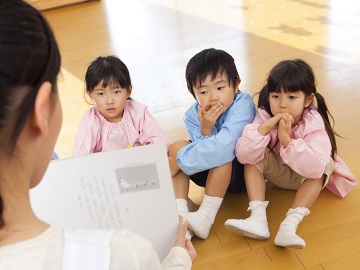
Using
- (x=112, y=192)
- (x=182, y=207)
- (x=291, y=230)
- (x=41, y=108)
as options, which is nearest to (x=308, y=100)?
(x=291, y=230)

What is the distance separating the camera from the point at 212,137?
1.56 meters

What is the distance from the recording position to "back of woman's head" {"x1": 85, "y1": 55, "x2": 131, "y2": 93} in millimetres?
1646

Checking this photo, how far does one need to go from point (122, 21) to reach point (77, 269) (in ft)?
11.4

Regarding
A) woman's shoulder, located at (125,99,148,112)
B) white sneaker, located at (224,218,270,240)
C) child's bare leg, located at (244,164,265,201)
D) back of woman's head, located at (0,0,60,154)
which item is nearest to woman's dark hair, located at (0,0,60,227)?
back of woman's head, located at (0,0,60,154)

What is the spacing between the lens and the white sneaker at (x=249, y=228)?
1.44 m

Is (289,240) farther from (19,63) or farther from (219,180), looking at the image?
(19,63)

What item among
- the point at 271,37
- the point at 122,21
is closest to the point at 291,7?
the point at 271,37

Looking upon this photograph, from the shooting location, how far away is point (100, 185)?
42.9 inches

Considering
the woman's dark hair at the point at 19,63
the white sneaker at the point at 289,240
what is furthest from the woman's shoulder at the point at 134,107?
the woman's dark hair at the point at 19,63

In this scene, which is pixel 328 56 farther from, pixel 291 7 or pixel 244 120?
pixel 244 120

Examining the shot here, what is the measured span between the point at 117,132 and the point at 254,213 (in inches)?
21.7

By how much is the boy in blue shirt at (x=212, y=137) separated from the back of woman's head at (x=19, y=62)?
40.9 inches

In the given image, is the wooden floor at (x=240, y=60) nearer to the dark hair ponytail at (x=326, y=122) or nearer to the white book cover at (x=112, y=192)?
the dark hair ponytail at (x=326, y=122)

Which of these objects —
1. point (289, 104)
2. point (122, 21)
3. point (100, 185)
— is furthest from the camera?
point (122, 21)
